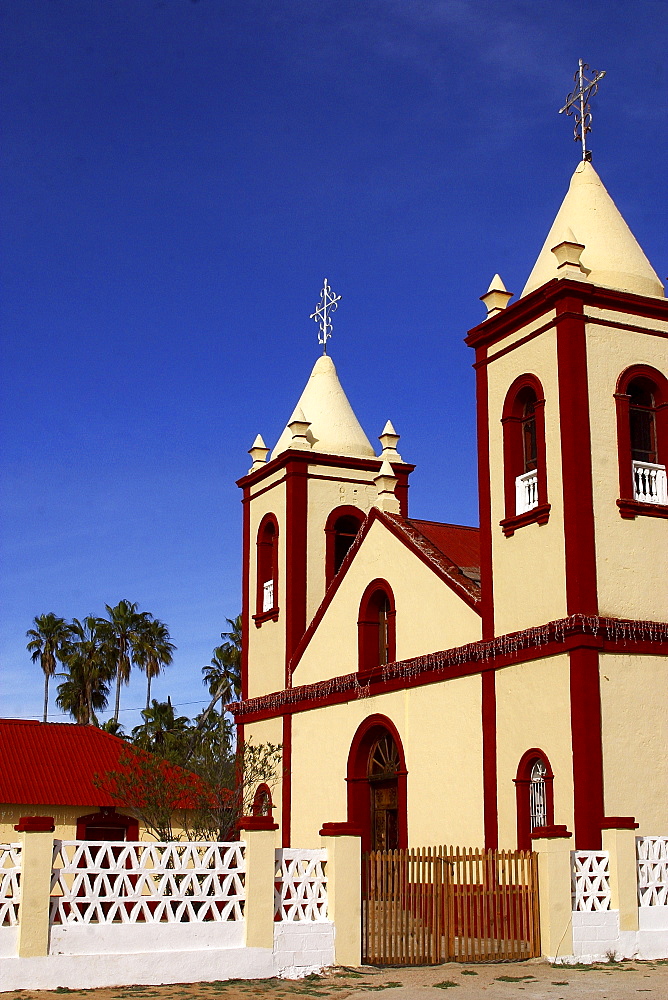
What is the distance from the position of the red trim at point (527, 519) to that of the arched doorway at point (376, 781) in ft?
15.2

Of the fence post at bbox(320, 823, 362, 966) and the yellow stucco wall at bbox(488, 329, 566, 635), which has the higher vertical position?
the yellow stucco wall at bbox(488, 329, 566, 635)

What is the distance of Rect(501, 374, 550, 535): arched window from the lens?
19.0 metres

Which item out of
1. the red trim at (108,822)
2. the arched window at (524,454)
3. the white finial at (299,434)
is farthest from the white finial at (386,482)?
the red trim at (108,822)

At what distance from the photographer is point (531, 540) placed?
18938 millimetres

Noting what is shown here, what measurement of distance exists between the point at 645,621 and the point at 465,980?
6464mm

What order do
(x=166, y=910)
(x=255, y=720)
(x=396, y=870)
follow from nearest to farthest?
(x=166, y=910) → (x=396, y=870) → (x=255, y=720)

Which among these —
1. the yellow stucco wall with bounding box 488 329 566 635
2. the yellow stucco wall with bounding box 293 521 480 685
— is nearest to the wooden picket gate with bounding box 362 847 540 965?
the yellow stucco wall with bounding box 488 329 566 635

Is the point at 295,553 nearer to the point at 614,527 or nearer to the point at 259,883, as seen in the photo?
the point at 614,527

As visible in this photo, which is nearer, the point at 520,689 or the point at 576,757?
the point at 576,757

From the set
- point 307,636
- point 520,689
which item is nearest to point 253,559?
point 307,636

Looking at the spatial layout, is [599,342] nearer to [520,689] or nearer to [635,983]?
[520,689]

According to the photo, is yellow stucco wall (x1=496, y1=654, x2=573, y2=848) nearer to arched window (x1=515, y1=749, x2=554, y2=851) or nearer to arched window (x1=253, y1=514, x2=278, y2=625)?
arched window (x1=515, y1=749, x2=554, y2=851)

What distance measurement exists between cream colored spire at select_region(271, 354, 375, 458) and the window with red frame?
1.66 metres

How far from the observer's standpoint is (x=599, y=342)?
19078 mm
